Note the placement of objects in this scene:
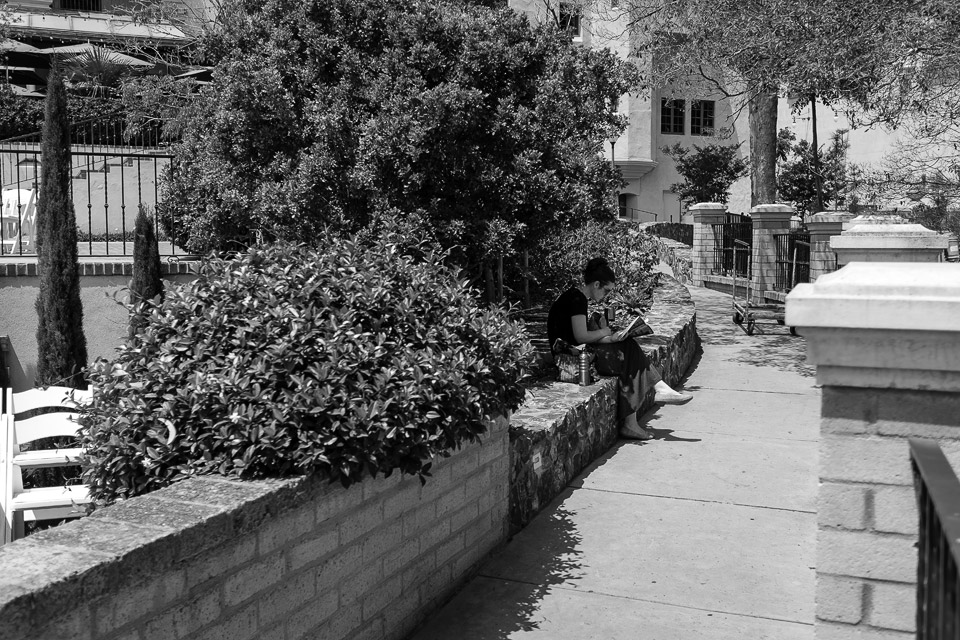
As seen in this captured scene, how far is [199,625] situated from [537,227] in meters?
5.25

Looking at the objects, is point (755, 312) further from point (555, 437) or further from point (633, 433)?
point (555, 437)

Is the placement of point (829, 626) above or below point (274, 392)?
below

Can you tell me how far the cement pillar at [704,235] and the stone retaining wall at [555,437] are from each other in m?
15.4

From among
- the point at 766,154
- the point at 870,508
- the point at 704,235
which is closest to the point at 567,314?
the point at 870,508

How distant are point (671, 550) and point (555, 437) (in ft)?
3.88

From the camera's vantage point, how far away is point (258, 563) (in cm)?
338

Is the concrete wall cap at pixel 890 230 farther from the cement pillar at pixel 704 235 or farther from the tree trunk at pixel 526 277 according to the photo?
the cement pillar at pixel 704 235

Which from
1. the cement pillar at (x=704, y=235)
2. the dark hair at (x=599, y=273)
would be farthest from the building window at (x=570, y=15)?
the cement pillar at (x=704, y=235)

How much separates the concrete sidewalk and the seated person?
285 millimetres

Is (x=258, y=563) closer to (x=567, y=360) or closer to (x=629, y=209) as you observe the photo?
(x=567, y=360)

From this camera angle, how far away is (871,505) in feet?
8.80

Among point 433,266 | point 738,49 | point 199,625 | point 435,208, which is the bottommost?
point 199,625

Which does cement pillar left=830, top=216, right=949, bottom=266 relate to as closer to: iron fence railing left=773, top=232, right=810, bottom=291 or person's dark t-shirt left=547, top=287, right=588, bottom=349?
person's dark t-shirt left=547, top=287, right=588, bottom=349

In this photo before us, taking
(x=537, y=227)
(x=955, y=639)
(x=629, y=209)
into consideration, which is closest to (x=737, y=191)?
(x=629, y=209)
